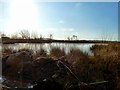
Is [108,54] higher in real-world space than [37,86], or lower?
higher

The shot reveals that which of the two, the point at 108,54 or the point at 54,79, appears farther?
the point at 108,54

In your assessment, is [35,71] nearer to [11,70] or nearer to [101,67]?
[11,70]

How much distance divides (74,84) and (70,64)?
0.94 meters

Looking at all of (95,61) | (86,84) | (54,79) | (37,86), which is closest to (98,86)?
(86,84)

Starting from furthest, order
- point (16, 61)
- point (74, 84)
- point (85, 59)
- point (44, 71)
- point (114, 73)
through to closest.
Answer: point (85, 59) < point (16, 61) < point (114, 73) < point (44, 71) < point (74, 84)

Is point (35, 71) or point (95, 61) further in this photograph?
point (95, 61)

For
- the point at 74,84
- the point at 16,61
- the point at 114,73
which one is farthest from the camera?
the point at 16,61

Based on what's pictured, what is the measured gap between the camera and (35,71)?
145 inches

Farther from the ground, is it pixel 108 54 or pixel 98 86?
pixel 108 54

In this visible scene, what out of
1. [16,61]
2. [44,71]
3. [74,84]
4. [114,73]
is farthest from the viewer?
[16,61]

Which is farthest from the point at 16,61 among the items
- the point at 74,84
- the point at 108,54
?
the point at 108,54

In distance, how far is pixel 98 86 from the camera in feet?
10.5

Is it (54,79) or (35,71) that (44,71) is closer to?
(35,71)

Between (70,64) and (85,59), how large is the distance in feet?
1.90
